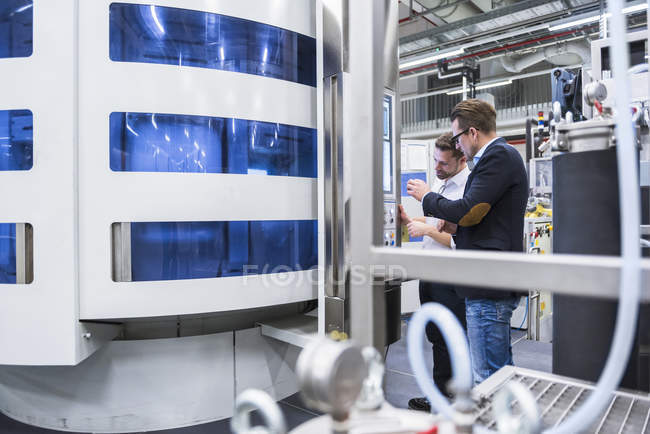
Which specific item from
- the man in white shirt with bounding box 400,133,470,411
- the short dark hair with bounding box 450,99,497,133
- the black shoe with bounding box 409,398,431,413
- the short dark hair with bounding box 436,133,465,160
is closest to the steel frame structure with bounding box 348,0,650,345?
the short dark hair with bounding box 450,99,497,133

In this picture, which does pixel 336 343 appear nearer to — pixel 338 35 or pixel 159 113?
pixel 159 113

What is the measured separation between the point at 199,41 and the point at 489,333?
5.25ft

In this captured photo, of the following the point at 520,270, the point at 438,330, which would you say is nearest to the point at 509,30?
the point at 438,330

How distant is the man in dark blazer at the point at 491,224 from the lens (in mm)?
1572

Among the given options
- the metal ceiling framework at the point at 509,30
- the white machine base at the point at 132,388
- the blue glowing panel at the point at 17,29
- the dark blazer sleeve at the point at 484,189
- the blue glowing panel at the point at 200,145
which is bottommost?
the white machine base at the point at 132,388

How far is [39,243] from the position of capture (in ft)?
5.42

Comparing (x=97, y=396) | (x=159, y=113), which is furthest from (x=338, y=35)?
(x=97, y=396)

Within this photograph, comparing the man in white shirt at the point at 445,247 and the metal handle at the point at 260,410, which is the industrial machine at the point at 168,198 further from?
the metal handle at the point at 260,410

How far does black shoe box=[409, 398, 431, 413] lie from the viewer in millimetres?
2115

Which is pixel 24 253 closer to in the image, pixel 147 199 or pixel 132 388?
pixel 147 199

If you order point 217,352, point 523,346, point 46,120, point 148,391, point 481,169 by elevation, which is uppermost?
point 46,120

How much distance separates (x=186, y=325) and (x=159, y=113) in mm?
946

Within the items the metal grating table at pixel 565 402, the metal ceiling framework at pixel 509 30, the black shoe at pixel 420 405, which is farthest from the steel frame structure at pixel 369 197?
the metal ceiling framework at pixel 509 30

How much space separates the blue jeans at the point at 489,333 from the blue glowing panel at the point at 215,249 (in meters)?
0.81
